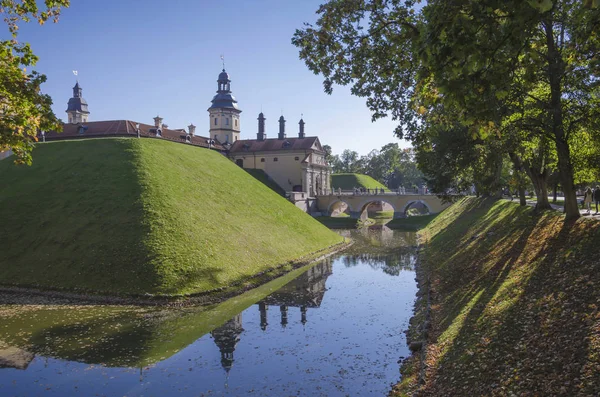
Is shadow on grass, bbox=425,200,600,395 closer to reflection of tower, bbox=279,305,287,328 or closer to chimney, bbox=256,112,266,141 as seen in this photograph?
reflection of tower, bbox=279,305,287,328

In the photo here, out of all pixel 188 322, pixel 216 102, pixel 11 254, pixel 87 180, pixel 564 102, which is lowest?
pixel 188 322

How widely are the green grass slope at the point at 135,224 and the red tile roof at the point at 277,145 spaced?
1524 inches

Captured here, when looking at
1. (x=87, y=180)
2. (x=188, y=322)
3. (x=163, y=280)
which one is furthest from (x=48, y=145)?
(x=188, y=322)

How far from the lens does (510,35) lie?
28.0 feet

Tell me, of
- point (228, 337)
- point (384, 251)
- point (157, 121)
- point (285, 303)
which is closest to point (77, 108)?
point (157, 121)

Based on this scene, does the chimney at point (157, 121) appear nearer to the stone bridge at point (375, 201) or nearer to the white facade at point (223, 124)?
the white facade at point (223, 124)

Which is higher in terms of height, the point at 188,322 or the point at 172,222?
the point at 172,222

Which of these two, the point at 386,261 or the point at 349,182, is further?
the point at 349,182

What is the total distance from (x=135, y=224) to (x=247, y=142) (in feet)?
212

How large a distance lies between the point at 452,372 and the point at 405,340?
20.2 feet

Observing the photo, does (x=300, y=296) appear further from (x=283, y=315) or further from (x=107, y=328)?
(x=107, y=328)

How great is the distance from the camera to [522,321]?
12.8 m

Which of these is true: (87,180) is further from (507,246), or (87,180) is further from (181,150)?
(507,246)

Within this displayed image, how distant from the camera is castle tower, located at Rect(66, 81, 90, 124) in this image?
10337 cm
